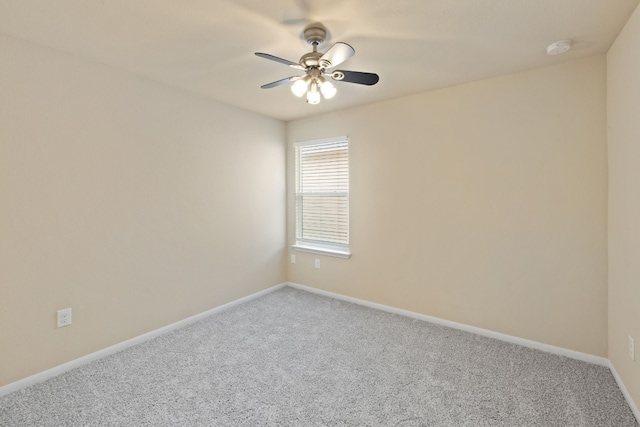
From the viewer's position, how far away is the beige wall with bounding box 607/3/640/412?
1.75 metres

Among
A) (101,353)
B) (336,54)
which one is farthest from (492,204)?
(101,353)

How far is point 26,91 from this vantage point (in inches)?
80.8

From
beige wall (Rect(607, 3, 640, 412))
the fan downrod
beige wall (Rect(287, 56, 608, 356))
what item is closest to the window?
beige wall (Rect(287, 56, 608, 356))

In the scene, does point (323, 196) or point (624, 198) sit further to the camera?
point (323, 196)

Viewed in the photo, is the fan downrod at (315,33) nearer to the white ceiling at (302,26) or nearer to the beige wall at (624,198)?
the white ceiling at (302,26)

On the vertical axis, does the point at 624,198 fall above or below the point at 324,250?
above

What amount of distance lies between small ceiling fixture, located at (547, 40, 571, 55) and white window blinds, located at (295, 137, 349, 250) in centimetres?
204

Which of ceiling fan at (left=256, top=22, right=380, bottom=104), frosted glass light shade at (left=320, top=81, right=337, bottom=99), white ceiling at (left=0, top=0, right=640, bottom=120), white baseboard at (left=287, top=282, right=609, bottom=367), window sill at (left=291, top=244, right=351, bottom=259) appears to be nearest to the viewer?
white ceiling at (left=0, top=0, right=640, bottom=120)

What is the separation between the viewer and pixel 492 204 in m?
2.72

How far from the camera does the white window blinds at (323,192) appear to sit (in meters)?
3.78

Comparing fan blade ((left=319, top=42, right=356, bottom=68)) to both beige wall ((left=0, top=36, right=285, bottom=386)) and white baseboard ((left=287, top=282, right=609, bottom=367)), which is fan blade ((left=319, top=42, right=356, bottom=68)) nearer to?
beige wall ((left=0, top=36, right=285, bottom=386))

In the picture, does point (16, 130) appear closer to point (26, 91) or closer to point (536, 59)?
point (26, 91)

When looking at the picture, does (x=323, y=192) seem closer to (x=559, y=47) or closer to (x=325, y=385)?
(x=325, y=385)

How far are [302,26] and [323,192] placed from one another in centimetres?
224
